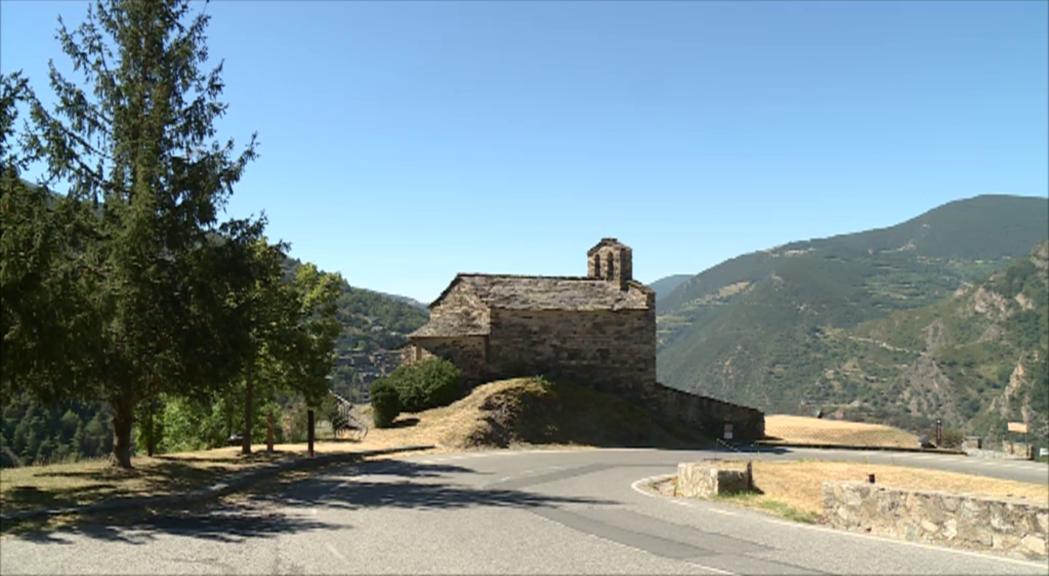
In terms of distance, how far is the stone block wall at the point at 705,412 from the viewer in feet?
149

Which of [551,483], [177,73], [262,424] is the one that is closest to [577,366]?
[262,424]

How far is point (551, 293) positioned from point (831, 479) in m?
27.9

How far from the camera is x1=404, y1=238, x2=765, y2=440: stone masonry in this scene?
42.3m

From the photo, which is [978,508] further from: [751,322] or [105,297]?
[751,322]

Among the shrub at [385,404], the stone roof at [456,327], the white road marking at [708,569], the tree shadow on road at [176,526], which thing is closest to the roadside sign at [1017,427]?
the stone roof at [456,327]

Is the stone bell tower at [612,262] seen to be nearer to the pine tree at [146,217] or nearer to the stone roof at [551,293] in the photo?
the stone roof at [551,293]

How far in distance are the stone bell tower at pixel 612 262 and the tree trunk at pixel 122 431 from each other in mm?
31205

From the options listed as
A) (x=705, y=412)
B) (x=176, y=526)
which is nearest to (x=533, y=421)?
(x=705, y=412)

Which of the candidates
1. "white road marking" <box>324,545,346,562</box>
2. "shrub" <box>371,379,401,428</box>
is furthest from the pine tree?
"shrub" <box>371,379,401,428</box>

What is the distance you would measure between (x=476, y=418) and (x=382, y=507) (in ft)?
65.0

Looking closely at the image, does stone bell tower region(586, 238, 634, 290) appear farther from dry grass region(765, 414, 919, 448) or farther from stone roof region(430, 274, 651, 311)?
dry grass region(765, 414, 919, 448)

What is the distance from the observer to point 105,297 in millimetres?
18359

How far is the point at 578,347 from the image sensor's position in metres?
44.3

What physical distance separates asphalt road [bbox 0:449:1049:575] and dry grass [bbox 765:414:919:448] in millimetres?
29192
